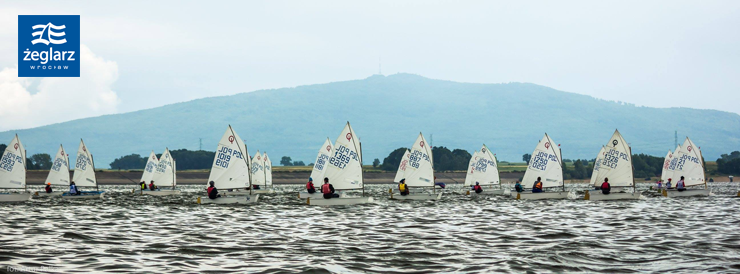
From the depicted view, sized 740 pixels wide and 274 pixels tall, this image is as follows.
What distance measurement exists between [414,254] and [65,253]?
1084 cm

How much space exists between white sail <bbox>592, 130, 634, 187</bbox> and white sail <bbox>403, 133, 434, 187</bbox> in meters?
14.5

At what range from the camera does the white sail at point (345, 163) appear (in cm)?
5288

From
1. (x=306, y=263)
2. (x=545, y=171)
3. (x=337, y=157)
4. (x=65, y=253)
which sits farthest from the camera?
(x=545, y=171)

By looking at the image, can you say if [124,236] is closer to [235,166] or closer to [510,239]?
[510,239]

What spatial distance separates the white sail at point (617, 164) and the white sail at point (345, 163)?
20660 mm

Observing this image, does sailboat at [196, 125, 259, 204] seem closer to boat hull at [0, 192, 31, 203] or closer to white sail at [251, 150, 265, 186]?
boat hull at [0, 192, 31, 203]

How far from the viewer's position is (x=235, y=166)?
5356 cm

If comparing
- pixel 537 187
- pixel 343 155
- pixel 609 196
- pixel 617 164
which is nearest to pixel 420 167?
pixel 537 187

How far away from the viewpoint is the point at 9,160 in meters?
62.8

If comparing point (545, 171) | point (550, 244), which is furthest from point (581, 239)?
point (545, 171)

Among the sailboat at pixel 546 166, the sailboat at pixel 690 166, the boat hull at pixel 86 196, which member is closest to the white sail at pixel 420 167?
the sailboat at pixel 546 166

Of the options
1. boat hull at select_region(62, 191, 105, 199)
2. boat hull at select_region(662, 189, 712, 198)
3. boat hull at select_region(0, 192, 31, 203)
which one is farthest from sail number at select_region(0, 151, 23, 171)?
boat hull at select_region(662, 189, 712, 198)

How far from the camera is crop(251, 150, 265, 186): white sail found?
82.9 meters

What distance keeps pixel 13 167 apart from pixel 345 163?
31.4 metres
